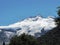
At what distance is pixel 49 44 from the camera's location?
5444 centimetres

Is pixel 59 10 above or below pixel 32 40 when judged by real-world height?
above

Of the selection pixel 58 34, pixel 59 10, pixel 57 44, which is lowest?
pixel 57 44

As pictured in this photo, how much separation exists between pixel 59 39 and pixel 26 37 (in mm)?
7008

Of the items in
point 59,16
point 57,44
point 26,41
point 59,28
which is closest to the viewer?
point 57,44

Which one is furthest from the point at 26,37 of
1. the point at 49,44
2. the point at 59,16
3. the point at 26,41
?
the point at 59,16

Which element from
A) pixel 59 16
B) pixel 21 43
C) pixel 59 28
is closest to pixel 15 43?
pixel 21 43

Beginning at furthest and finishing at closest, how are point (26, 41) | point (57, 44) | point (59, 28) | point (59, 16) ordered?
point (59, 28) → point (59, 16) → point (26, 41) → point (57, 44)

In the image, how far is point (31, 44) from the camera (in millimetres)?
56000

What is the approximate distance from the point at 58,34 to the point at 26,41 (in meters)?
10.7

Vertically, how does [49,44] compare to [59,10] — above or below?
below

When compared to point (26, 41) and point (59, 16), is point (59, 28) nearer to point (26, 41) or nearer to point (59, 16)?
point (59, 16)

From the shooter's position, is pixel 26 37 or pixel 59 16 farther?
pixel 59 16

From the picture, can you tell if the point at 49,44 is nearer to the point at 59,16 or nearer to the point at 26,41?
the point at 26,41

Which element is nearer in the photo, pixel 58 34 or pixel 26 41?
pixel 26 41
